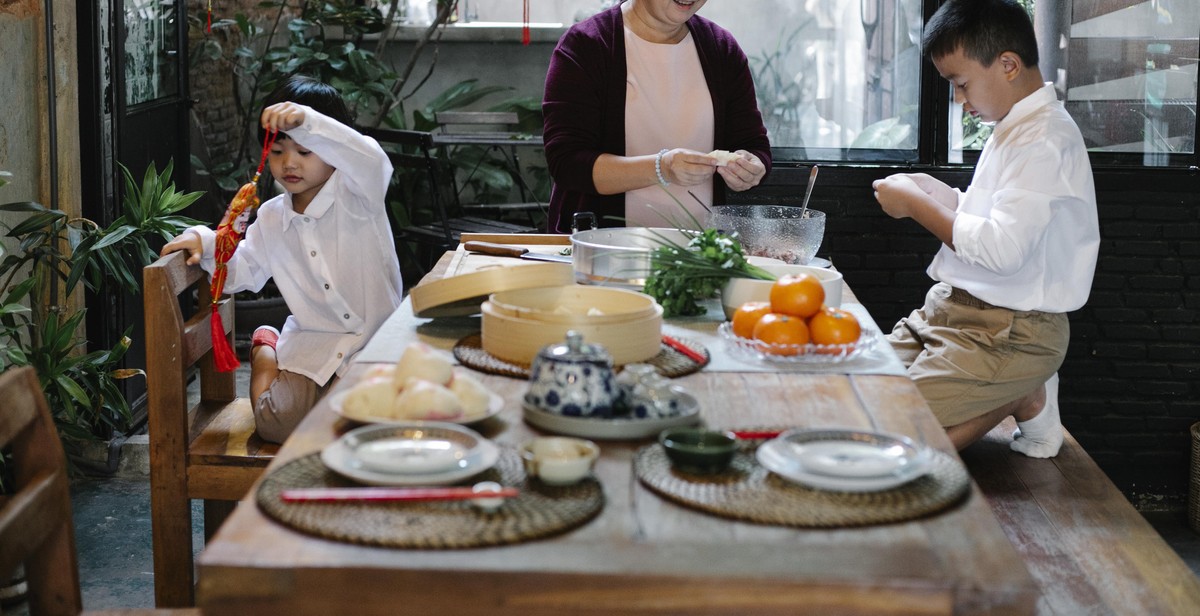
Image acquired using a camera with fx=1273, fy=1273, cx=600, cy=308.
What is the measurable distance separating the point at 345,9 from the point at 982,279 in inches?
162

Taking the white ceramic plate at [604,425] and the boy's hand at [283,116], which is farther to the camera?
the boy's hand at [283,116]

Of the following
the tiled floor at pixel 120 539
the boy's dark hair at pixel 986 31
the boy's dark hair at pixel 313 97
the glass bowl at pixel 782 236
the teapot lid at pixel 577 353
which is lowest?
the tiled floor at pixel 120 539

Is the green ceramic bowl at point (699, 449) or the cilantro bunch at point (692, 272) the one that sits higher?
the cilantro bunch at point (692, 272)

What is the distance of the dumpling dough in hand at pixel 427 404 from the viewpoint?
1.65 metres

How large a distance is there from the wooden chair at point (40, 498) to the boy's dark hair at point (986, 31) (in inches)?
76.3

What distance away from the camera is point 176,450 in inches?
102

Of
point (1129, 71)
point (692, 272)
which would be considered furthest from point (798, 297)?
point (1129, 71)

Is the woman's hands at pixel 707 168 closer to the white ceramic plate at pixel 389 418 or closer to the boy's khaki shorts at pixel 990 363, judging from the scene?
the boy's khaki shorts at pixel 990 363

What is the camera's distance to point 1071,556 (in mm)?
2379

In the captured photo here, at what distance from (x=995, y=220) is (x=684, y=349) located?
2.87ft

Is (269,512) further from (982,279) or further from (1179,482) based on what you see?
(1179,482)

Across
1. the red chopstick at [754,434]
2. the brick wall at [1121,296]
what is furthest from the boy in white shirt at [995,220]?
the brick wall at [1121,296]

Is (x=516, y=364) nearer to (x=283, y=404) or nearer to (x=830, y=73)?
(x=283, y=404)

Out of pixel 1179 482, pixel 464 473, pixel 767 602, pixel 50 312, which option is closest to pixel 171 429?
pixel 50 312
